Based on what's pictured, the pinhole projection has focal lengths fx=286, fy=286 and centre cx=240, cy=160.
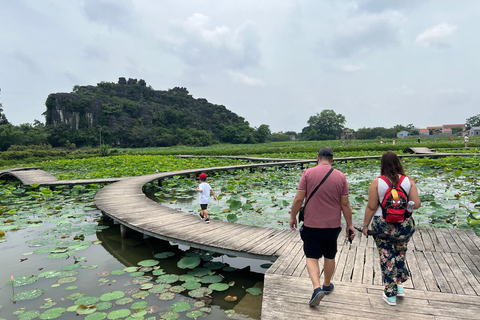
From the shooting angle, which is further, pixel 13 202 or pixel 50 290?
pixel 13 202

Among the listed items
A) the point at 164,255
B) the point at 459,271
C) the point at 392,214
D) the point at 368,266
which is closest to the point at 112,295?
the point at 164,255

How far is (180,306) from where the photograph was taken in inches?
112

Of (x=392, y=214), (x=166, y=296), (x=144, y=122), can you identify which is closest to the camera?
(x=392, y=214)

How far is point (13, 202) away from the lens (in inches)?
301

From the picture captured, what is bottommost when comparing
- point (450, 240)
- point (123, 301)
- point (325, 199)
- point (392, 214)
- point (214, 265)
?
point (214, 265)

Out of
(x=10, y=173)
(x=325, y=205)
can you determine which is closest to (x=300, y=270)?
(x=325, y=205)

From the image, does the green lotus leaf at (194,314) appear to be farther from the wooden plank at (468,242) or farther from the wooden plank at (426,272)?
the wooden plank at (468,242)

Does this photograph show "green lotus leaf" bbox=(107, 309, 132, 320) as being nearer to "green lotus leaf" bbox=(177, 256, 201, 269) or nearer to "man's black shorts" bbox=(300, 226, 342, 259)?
"green lotus leaf" bbox=(177, 256, 201, 269)

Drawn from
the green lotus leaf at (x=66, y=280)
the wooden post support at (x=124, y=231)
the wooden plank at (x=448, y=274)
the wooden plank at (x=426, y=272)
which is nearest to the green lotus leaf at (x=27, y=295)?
the green lotus leaf at (x=66, y=280)

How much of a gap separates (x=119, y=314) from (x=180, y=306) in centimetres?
56

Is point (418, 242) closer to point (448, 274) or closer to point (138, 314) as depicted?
point (448, 274)

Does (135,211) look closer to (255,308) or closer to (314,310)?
(255,308)

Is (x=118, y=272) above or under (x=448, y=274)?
under

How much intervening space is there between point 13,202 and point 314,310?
8581 mm
